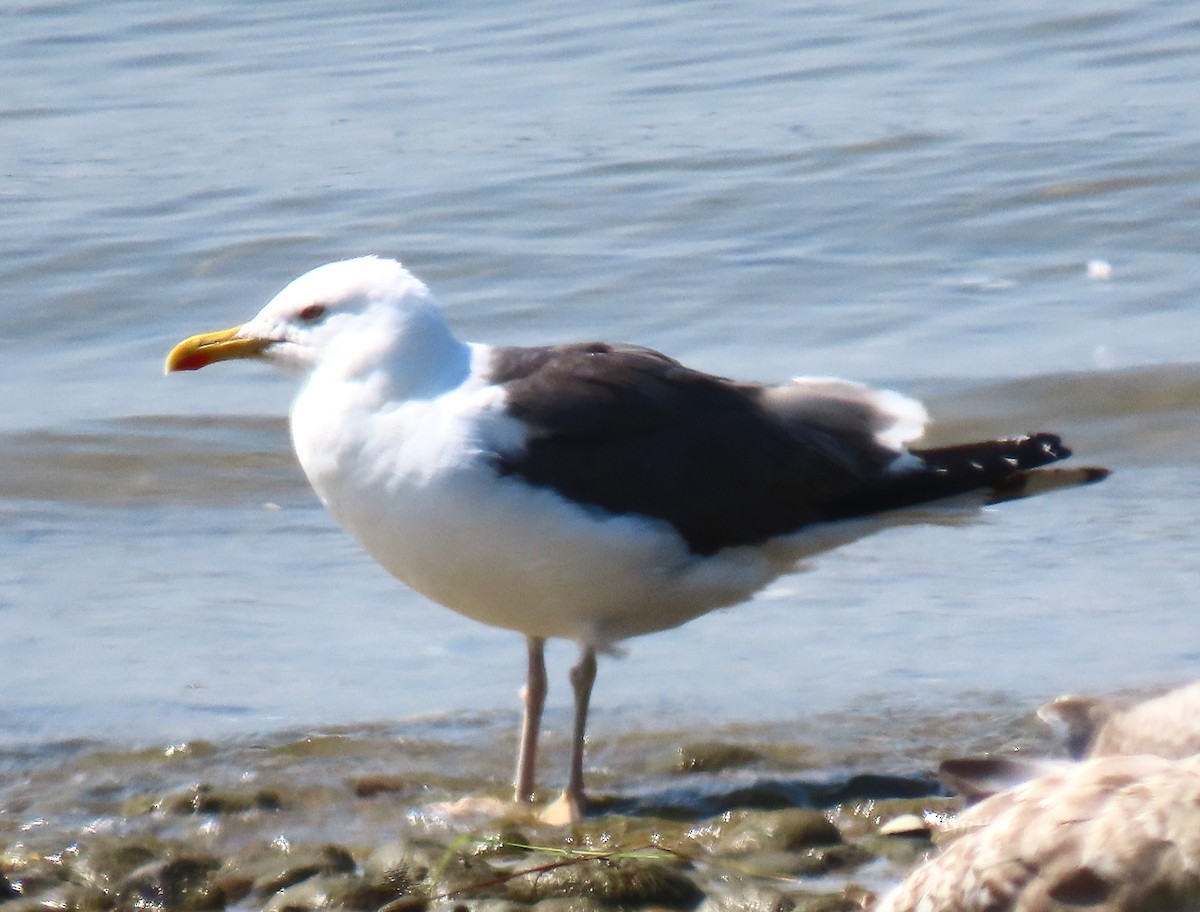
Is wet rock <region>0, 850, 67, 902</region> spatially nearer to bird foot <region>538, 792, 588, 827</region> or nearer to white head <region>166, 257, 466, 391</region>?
bird foot <region>538, 792, 588, 827</region>

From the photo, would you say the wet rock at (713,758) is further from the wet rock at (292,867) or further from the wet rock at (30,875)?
the wet rock at (30,875)

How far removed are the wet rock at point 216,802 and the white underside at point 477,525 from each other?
2.13 ft

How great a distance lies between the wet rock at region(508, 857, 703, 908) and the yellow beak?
1.84 m

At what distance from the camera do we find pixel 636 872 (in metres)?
4.54

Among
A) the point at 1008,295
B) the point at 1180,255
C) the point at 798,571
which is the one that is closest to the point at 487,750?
the point at 798,571

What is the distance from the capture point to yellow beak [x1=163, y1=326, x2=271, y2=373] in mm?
5832

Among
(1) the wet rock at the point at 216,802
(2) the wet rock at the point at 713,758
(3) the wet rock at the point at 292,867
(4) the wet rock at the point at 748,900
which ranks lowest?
(2) the wet rock at the point at 713,758

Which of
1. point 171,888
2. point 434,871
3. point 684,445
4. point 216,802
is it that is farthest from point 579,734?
point 171,888

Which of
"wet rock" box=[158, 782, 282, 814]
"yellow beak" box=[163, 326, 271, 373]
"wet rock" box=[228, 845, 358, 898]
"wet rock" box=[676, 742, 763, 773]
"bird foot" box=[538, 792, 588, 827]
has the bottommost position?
"bird foot" box=[538, 792, 588, 827]

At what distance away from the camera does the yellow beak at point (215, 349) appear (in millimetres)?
5832

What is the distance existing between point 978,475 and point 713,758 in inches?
41.7

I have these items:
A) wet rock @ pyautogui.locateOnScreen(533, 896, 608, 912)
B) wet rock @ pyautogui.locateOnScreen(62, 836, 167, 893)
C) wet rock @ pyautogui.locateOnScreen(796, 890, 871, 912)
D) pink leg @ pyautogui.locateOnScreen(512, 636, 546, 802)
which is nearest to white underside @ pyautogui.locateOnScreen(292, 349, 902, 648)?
pink leg @ pyautogui.locateOnScreen(512, 636, 546, 802)

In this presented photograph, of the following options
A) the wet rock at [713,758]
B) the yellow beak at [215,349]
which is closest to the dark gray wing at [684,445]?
the wet rock at [713,758]

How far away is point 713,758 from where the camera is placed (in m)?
A: 5.77
